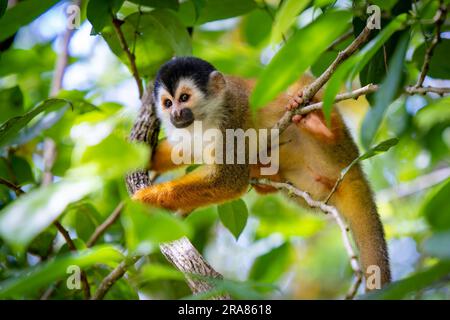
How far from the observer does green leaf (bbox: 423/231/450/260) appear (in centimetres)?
137

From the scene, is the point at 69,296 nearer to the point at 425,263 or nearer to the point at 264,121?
the point at 264,121

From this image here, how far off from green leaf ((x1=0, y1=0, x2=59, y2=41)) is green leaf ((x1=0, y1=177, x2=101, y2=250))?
73.8 inches

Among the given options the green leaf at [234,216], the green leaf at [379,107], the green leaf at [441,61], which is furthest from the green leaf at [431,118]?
the green leaf at [379,107]

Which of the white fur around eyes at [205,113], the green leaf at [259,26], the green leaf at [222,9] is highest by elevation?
the green leaf at [222,9]

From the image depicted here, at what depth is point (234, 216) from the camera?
412 cm

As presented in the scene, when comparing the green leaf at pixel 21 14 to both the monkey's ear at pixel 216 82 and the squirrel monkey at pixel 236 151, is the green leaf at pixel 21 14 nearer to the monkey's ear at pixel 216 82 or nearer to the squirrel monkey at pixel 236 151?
the squirrel monkey at pixel 236 151

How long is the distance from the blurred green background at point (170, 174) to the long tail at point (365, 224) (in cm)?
33

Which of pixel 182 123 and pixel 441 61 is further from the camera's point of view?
Result: pixel 182 123

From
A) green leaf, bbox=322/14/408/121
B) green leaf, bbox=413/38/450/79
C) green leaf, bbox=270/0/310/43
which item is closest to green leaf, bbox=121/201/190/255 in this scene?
green leaf, bbox=322/14/408/121

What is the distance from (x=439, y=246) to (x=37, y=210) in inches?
39.2

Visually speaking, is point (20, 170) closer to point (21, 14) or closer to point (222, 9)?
point (21, 14)

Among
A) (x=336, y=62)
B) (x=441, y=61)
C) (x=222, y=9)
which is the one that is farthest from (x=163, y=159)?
(x=441, y=61)

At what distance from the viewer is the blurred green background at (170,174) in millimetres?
1609

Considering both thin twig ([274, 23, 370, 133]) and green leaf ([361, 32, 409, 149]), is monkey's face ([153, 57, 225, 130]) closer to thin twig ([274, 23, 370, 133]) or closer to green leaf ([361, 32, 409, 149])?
thin twig ([274, 23, 370, 133])
